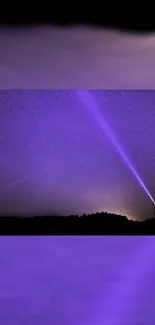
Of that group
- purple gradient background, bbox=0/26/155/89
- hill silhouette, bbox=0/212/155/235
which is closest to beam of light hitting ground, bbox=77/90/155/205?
hill silhouette, bbox=0/212/155/235

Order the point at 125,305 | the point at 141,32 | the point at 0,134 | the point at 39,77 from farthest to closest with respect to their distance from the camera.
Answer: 1. the point at 0,134
2. the point at 39,77
3. the point at 141,32
4. the point at 125,305

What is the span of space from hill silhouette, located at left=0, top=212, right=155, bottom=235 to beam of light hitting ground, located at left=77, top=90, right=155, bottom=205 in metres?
0.43

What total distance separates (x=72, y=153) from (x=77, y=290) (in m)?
4.41

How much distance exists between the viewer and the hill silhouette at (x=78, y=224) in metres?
7.11

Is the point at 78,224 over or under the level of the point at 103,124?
under

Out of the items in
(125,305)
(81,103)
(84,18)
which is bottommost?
(125,305)

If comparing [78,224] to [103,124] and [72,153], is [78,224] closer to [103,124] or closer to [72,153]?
[72,153]

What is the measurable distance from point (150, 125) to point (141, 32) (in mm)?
3957

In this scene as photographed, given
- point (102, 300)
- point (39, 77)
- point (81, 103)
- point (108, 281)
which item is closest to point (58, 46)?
point (39, 77)

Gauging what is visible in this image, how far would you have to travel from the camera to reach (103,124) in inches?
275

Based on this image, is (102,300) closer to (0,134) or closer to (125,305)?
(125,305)

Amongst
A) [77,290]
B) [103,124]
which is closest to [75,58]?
[77,290]

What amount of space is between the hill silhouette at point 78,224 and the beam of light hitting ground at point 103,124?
43 cm

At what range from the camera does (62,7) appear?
9.43ft
